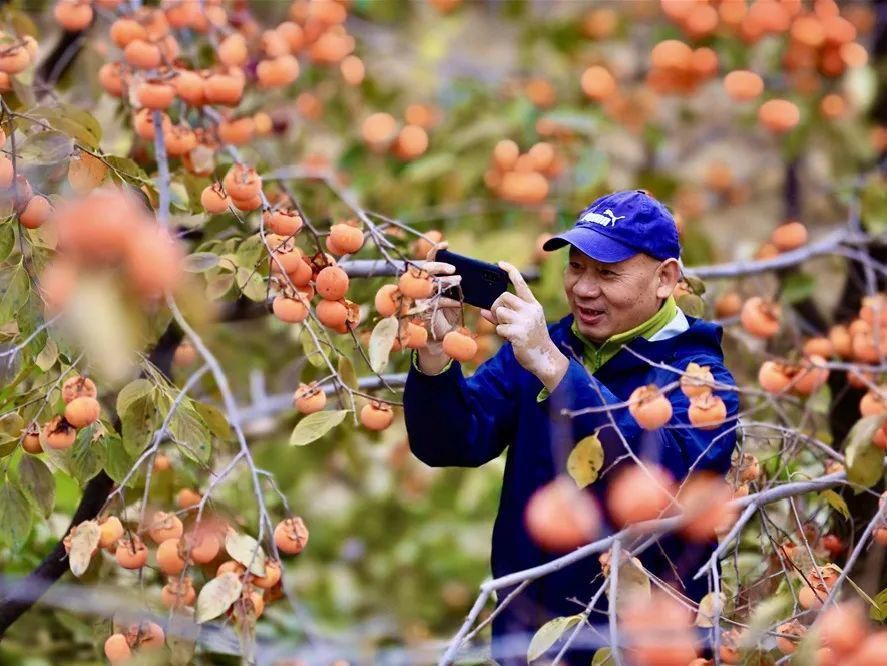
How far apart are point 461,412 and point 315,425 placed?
243 mm

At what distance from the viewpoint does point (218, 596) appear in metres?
1.95

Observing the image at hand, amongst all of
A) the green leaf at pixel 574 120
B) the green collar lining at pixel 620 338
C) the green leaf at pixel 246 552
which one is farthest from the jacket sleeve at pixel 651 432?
the green leaf at pixel 574 120

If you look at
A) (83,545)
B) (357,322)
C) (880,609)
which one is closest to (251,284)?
(357,322)

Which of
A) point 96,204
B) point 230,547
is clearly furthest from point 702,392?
point 96,204

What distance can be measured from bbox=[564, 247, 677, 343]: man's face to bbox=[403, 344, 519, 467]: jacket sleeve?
17 cm

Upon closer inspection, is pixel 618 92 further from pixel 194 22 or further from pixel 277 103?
pixel 194 22

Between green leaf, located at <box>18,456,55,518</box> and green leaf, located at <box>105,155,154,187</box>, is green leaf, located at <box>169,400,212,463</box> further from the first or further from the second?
green leaf, located at <box>105,155,154,187</box>

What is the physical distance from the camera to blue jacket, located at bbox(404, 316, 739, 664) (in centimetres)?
198

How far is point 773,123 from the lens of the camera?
152 inches

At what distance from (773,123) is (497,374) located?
2.06 metres

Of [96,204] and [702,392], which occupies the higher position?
[96,204]

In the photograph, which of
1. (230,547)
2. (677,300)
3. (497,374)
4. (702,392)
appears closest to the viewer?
(702,392)

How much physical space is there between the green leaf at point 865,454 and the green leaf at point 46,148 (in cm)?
130

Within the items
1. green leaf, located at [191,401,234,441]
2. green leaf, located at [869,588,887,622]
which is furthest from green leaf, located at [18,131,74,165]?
green leaf, located at [869,588,887,622]
